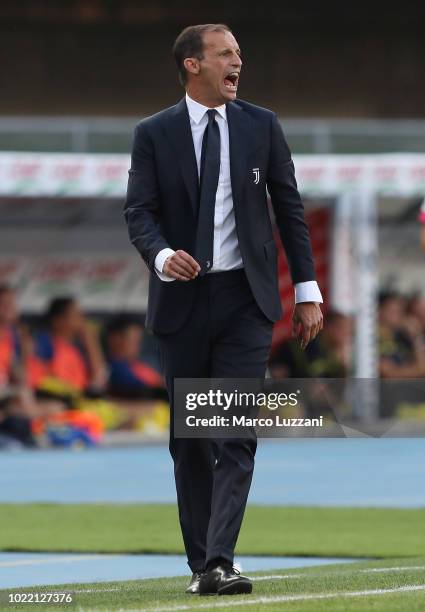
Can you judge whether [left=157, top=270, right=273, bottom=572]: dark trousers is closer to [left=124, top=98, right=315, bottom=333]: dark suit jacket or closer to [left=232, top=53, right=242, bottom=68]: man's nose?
[left=124, top=98, right=315, bottom=333]: dark suit jacket

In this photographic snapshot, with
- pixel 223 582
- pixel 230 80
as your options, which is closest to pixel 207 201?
pixel 230 80

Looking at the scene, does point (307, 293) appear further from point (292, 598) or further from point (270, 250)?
point (292, 598)

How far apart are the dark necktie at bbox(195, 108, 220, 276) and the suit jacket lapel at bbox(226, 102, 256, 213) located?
0.20ft

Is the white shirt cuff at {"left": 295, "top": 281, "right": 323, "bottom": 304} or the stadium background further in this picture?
the stadium background

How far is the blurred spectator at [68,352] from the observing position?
20000 mm

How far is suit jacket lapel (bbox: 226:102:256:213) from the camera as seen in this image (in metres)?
6.70

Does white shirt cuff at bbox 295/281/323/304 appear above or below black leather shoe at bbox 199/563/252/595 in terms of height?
above

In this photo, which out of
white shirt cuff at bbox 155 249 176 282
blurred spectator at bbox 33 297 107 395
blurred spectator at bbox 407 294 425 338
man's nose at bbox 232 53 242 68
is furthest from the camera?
blurred spectator at bbox 407 294 425 338

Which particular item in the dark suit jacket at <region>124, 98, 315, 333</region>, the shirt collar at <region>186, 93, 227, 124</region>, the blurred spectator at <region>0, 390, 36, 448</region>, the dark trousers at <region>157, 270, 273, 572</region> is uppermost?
the shirt collar at <region>186, 93, 227, 124</region>

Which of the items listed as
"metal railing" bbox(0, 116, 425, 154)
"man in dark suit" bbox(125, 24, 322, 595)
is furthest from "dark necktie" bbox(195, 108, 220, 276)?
"metal railing" bbox(0, 116, 425, 154)

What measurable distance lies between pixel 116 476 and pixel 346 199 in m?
6.87

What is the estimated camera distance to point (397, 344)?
75.7ft

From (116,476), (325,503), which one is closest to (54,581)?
(325,503)

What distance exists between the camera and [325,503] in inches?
515
